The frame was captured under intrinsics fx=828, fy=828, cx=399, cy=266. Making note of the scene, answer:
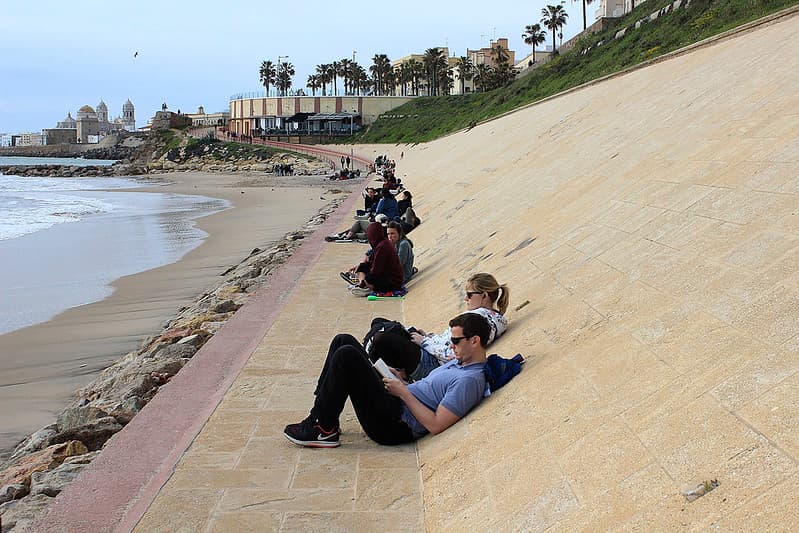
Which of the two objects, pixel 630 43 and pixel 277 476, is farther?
pixel 630 43

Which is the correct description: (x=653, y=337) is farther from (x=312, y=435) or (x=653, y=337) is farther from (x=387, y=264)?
(x=387, y=264)

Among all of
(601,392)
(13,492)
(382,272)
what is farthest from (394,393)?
(382,272)

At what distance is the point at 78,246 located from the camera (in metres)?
18.9

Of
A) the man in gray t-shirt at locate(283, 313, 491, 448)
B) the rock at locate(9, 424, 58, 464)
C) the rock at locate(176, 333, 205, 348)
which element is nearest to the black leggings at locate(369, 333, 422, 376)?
the man in gray t-shirt at locate(283, 313, 491, 448)

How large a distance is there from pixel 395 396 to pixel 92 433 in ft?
7.38

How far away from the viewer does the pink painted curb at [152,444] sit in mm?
3945

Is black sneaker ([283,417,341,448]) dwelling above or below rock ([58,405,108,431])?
above

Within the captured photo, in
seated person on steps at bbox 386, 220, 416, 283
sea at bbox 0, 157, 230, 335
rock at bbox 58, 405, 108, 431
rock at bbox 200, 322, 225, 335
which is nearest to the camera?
rock at bbox 58, 405, 108, 431

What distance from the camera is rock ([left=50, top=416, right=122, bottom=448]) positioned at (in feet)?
18.2

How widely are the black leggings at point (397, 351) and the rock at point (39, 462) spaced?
2.05 meters

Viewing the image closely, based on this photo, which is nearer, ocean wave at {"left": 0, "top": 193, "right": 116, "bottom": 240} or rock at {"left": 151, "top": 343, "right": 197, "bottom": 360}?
rock at {"left": 151, "top": 343, "right": 197, "bottom": 360}

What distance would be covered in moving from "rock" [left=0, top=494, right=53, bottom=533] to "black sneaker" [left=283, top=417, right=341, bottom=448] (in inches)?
52.9

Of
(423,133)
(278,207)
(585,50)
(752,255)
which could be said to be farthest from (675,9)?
(752,255)

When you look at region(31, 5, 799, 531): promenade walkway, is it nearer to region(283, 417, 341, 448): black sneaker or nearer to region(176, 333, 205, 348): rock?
region(283, 417, 341, 448): black sneaker
